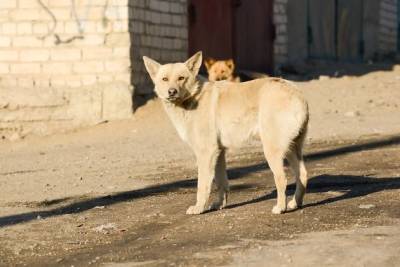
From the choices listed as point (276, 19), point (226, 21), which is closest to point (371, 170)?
point (226, 21)

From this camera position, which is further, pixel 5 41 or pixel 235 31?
pixel 235 31

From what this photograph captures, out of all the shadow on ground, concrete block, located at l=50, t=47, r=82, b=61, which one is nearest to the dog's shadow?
the shadow on ground

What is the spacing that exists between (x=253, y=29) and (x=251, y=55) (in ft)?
1.85

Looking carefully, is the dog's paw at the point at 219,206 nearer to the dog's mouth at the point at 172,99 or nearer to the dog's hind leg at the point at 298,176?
the dog's hind leg at the point at 298,176

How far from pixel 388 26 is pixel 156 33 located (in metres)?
10.9

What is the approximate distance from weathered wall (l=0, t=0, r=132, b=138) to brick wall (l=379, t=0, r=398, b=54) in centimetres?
1129

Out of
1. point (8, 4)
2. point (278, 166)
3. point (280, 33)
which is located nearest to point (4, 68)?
point (8, 4)

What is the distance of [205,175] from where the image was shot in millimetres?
7801

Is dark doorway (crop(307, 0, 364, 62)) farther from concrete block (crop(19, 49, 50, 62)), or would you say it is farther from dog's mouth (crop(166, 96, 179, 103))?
dog's mouth (crop(166, 96, 179, 103))

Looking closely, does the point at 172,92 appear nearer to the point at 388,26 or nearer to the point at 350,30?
the point at 350,30

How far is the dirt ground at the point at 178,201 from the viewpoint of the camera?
6.37 meters

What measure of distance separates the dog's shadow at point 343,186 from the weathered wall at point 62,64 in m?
6.15

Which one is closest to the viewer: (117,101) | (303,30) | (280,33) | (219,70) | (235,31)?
(219,70)

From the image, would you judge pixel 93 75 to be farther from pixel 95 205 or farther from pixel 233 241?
pixel 233 241
